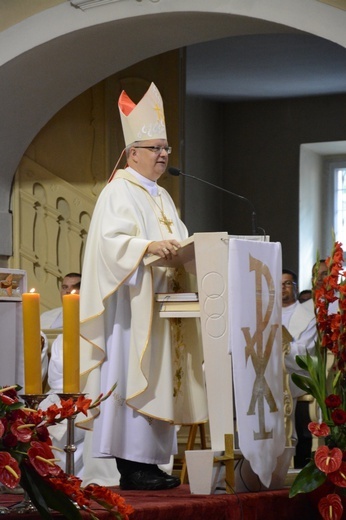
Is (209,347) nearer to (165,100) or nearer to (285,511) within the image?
(285,511)

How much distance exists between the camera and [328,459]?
162 inches

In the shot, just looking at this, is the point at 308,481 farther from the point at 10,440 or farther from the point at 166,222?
the point at 10,440

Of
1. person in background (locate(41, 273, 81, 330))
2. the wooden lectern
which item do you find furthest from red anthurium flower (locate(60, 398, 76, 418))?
person in background (locate(41, 273, 81, 330))

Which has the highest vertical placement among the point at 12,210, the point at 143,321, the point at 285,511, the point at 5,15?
the point at 5,15

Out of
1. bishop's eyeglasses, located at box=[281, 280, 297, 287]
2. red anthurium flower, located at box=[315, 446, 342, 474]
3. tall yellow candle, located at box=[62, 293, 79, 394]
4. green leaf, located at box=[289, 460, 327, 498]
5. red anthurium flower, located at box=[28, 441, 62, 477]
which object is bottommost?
green leaf, located at box=[289, 460, 327, 498]

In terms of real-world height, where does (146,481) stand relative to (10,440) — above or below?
below

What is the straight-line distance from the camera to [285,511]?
14.3 feet

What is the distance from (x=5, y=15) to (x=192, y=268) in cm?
398

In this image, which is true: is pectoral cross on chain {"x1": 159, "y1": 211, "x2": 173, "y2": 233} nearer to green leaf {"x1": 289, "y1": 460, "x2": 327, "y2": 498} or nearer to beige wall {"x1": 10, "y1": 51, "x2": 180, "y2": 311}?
green leaf {"x1": 289, "y1": 460, "x2": 327, "y2": 498}

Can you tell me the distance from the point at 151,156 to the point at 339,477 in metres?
1.55

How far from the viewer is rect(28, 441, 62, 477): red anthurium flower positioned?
2.85m

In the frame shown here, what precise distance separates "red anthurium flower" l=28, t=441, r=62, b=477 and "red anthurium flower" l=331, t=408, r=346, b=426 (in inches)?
64.8

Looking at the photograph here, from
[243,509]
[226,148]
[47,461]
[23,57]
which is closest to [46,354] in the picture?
[23,57]

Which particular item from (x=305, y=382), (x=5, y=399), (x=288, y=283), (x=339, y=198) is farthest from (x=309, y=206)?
(x=5, y=399)
